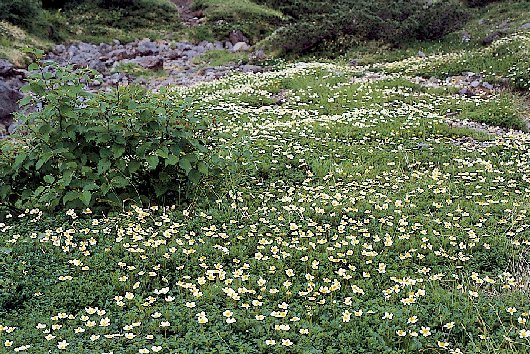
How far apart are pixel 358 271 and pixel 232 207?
189cm

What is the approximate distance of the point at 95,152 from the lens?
22.6ft

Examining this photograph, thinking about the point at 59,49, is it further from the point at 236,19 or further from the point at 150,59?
the point at 236,19

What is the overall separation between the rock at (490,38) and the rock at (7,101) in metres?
14.8

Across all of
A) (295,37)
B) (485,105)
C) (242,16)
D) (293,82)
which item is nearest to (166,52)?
(295,37)

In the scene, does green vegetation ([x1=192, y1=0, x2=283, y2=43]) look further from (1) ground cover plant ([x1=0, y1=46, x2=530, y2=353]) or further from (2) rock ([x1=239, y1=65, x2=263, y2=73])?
(1) ground cover plant ([x1=0, y1=46, x2=530, y2=353])

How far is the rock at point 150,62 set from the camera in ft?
69.2

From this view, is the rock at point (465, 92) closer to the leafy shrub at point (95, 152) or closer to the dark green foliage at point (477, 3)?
the leafy shrub at point (95, 152)

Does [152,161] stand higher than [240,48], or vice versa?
[152,161]

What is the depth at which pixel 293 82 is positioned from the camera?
15.4 meters

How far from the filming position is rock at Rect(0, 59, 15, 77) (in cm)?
1647

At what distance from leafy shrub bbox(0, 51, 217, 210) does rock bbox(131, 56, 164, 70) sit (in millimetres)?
14514

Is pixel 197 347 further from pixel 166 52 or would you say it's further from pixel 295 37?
pixel 166 52

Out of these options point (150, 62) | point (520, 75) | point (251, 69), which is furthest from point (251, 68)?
point (520, 75)

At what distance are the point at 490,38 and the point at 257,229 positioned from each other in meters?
15.7
